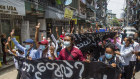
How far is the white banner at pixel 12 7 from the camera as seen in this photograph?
7.73 metres

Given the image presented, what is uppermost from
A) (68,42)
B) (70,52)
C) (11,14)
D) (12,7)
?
(12,7)

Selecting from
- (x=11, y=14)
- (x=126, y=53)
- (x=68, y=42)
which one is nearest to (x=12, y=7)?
(x=11, y=14)

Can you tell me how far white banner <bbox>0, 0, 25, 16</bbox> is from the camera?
25.4 ft

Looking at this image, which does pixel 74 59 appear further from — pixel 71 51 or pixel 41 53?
pixel 41 53

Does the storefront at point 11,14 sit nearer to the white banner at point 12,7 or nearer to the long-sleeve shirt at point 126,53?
the white banner at point 12,7

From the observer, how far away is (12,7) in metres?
8.52

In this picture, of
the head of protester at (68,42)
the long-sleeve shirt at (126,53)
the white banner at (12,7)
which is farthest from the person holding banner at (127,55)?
the white banner at (12,7)

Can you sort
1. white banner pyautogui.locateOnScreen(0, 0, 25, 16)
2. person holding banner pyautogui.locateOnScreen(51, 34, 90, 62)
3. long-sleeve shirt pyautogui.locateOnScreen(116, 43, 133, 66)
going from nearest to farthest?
person holding banner pyautogui.locateOnScreen(51, 34, 90, 62) → long-sleeve shirt pyautogui.locateOnScreen(116, 43, 133, 66) → white banner pyautogui.locateOnScreen(0, 0, 25, 16)

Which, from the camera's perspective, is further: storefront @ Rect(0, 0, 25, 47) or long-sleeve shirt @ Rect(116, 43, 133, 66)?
storefront @ Rect(0, 0, 25, 47)

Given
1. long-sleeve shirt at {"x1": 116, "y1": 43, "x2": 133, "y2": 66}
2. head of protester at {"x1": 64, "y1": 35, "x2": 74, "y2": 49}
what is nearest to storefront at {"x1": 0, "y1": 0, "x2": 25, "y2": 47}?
head of protester at {"x1": 64, "y1": 35, "x2": 74, "y2": 49}

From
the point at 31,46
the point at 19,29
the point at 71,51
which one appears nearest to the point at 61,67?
the point at 71,51

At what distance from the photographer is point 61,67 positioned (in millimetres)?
3420

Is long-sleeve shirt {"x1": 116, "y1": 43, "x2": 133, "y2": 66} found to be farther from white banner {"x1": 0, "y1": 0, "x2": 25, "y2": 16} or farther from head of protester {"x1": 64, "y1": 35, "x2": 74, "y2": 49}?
white banner {"x1": 0, "y1": 0, "x2": 25, "y2": 16}

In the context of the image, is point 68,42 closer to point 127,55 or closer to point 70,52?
point 70,52
